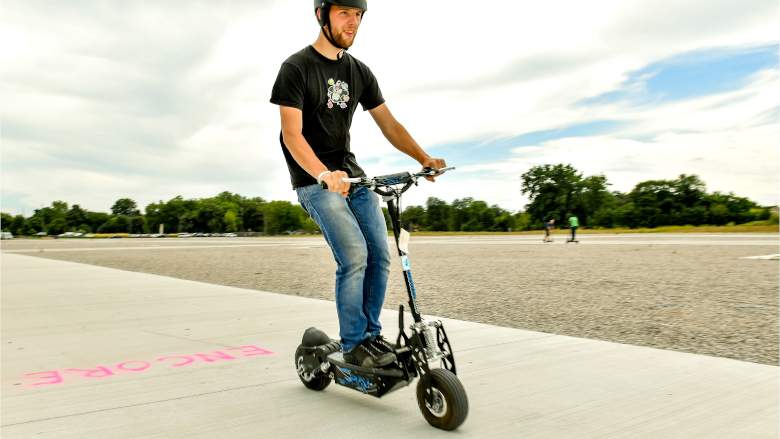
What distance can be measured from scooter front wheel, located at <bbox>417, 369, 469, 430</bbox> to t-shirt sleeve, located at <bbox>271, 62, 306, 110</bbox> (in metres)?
1.49

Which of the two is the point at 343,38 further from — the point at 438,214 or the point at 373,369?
the point at 438,214

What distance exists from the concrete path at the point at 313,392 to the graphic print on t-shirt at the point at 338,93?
63.4 inches

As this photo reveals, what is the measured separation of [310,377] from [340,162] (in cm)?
123

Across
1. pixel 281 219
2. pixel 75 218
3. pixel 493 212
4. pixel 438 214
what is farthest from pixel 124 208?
pixel 493 212

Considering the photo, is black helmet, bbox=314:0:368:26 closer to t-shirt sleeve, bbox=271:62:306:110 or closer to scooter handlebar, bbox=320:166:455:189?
t-shirt sleeve, bbox=271:62:306:110

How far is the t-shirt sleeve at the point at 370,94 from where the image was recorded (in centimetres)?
351

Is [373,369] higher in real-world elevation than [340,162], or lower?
lower

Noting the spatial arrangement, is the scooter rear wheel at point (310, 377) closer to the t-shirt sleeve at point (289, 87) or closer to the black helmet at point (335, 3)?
the t-shirt sleeve at point (289, 87)

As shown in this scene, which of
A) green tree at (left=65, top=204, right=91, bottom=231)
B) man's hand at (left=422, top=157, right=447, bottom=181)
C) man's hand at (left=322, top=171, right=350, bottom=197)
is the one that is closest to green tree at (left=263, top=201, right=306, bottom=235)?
green tree at (left=65, top=204, right=91, bottom=231)

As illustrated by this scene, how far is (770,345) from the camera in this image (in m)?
4.59

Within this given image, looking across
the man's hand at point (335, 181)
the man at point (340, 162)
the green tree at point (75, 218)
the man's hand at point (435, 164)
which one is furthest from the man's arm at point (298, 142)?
the green tree at point (75, 218)

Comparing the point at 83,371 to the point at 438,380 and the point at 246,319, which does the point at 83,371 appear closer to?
the point at 246,319

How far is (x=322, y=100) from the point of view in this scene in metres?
3.21

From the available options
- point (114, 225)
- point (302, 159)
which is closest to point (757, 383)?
point (302, 159)
